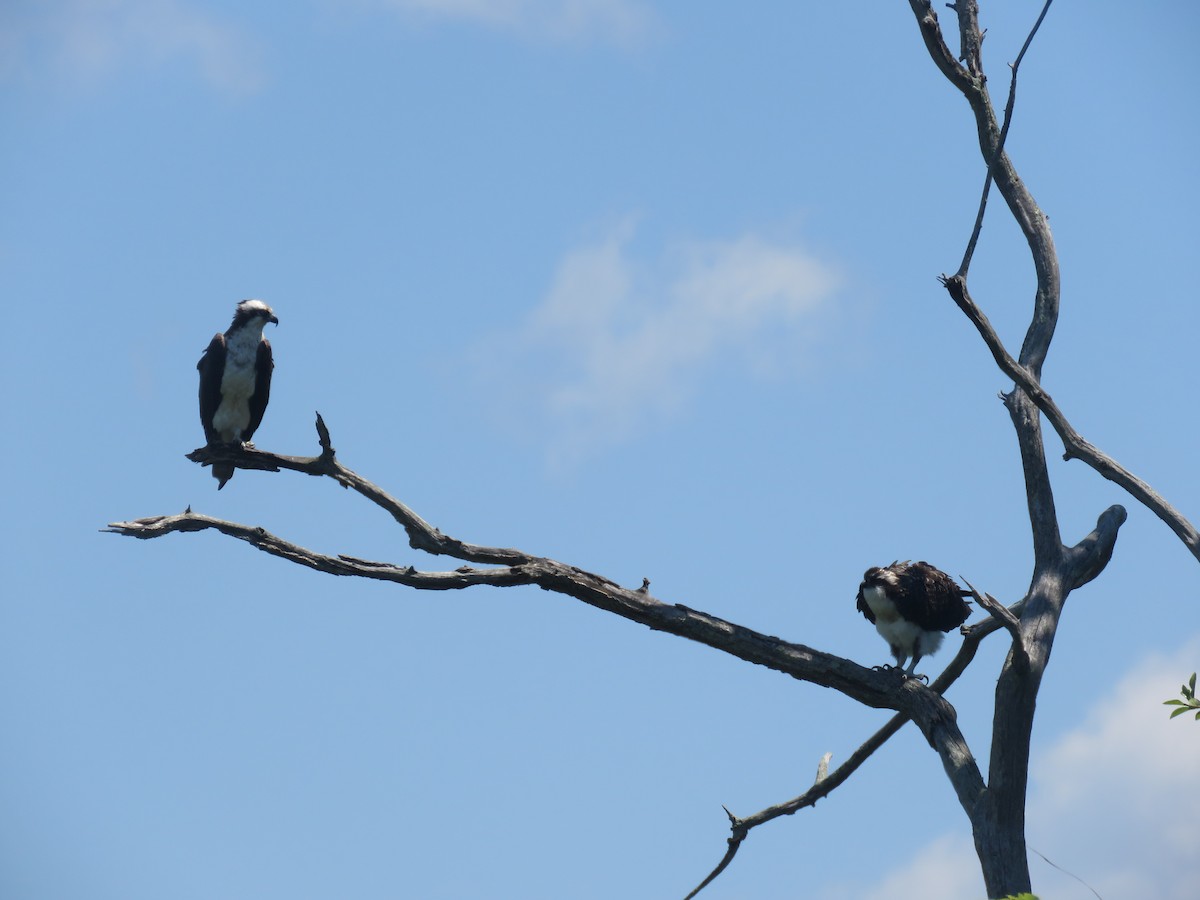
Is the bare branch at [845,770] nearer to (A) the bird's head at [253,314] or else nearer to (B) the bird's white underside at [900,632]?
(B) the bird's white underside at [900,632]

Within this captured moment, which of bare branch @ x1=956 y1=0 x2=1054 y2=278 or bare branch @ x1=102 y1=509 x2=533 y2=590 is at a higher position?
bare branch @ x1=956 y1=0 x2=1054 y2=278

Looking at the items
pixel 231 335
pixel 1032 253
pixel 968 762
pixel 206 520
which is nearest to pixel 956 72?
pixel 1032 253

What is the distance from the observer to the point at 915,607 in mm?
9070

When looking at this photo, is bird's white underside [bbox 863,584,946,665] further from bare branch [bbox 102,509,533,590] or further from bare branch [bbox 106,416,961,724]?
bare branch [bbox 102,509,533,590]

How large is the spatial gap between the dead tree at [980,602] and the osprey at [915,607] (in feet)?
2.43

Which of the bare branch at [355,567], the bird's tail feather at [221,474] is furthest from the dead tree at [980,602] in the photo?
the bird's tail feather at [221,474]

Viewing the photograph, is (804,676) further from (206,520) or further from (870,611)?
(206,520)

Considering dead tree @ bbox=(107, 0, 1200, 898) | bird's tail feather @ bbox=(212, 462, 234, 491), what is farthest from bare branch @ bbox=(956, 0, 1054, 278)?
bird's tail feather @ bbox=(212, 462, 234, 491)

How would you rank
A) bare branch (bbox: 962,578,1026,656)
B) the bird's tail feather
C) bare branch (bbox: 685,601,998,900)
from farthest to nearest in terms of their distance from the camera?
the bird's tail feather, bare branch (bbox: 685,601,998,900), bare branch (bbox: 962,578,1026,656)

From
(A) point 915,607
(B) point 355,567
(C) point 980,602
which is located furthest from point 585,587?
(A) point 915,607

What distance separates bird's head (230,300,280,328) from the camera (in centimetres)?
1150

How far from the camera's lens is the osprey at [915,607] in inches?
357

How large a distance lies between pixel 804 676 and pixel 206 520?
3.71 m

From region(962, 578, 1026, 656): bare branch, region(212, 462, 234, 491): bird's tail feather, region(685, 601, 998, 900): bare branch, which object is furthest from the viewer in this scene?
region(212, 462, 234, 491): bird's tail feather
